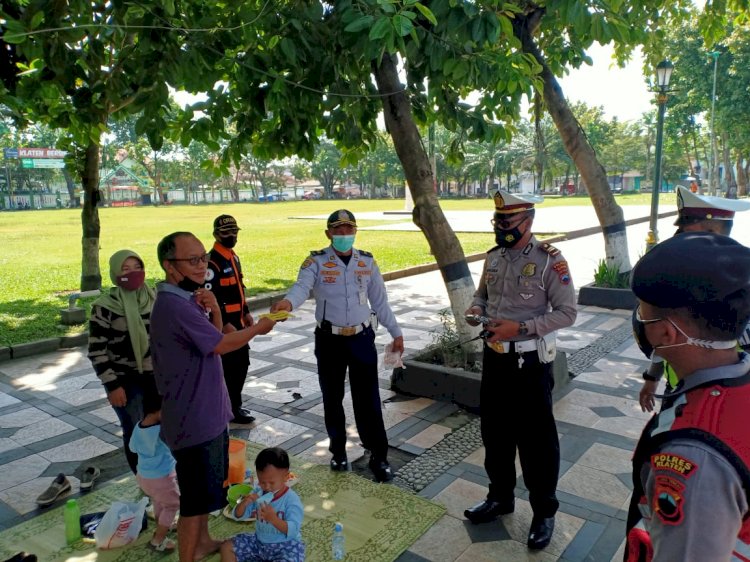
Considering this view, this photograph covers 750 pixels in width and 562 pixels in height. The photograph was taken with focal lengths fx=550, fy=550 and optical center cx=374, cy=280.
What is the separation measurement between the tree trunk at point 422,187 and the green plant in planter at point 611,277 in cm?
499

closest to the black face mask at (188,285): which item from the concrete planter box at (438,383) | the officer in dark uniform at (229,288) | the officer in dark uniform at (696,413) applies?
the officer in dark uniform at (229,288)

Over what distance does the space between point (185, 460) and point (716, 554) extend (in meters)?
2.50

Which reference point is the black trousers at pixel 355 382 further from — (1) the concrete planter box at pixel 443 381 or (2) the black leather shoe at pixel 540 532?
(1) the concrete planter box at pixel 443 381

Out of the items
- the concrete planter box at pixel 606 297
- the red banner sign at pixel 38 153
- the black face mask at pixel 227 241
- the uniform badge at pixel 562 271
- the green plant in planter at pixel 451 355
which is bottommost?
the concrete planter box at pixel 606 297

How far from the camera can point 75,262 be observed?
16.1 m

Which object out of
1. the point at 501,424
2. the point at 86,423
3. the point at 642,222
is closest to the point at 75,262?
the point at 86,423

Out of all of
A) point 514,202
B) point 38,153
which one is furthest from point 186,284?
point 38,153

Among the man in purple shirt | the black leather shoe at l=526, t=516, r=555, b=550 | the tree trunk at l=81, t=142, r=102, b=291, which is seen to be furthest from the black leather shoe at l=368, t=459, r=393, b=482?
the tree trunk at l=81, t=142, r=102, b=291

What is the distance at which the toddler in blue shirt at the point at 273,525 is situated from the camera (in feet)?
9.66

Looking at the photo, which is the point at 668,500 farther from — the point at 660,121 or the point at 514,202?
the point at 660,121

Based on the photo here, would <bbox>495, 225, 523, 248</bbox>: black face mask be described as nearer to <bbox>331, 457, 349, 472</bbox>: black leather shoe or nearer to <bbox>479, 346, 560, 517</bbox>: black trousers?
<bbox>479, 346, 560, 517</bbox>: black trousers

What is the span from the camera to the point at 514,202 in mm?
3281

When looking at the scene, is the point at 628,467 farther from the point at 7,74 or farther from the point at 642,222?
the point at 642,222

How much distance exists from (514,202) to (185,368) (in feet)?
6.80
